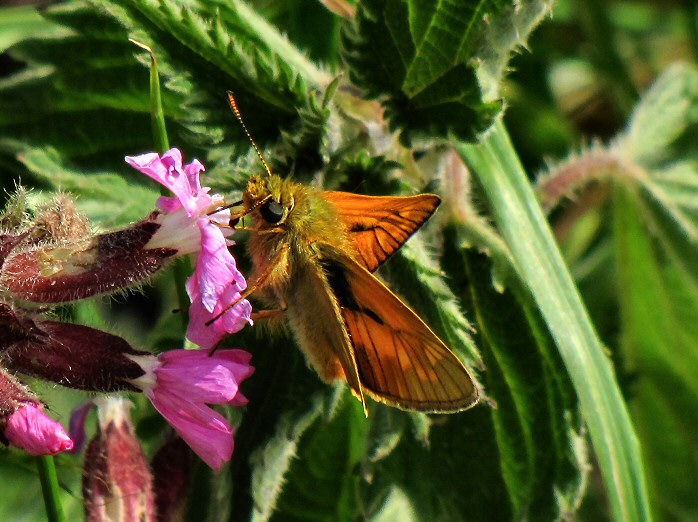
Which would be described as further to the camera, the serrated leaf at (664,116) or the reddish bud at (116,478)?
the serrated leaf at (664,116)

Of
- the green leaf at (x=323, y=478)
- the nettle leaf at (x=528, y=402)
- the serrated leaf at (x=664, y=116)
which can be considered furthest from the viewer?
the serrated leaf at (x=664, y=116)

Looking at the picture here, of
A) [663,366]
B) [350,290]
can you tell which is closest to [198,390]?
[350,290]

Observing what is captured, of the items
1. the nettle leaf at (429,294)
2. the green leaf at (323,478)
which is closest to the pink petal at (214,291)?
the nettle leaf at (429,294)

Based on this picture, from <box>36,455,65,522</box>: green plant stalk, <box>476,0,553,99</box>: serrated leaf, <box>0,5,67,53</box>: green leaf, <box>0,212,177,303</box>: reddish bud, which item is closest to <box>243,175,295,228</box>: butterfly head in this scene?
<box>0,212,177,303</box>: reddish bud

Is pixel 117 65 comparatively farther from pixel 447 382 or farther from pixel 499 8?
pixel 447 382

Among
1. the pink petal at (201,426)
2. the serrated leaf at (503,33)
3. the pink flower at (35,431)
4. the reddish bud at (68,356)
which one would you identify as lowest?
the pink flower at (35,431)

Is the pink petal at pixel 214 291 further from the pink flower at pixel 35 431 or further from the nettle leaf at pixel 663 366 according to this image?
the nettle leaf at pixel 663 366

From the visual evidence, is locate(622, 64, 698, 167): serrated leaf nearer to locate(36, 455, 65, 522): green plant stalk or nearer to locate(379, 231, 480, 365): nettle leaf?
locate(379, 231, 480, 365): nettle leaf
